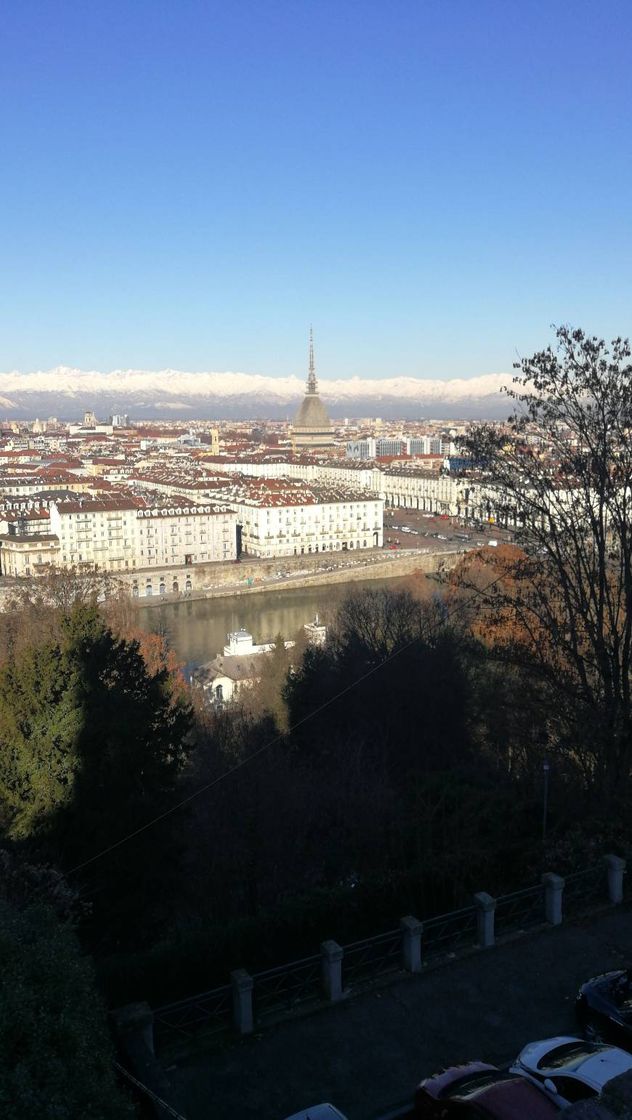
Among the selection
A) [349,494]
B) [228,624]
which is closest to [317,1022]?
[228,624]

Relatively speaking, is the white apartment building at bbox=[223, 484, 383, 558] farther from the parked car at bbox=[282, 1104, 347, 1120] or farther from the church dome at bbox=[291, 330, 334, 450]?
the church dome at bbox=[291, 330, 334, 450]

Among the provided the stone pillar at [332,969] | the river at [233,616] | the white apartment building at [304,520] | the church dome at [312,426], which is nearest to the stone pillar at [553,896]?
the stone pillar at [332,969]

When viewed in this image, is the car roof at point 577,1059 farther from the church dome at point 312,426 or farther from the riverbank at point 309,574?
the church dome at point 312,426

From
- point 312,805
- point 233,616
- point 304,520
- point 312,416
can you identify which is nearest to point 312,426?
point 312,416

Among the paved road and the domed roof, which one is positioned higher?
the domed roof

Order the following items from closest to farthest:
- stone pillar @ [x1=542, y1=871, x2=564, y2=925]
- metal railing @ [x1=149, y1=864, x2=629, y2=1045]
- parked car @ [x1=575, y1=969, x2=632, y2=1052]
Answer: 1. parked car @ [x1=575, y1=969, x2=632, y2=1052]
2. metal railing @ [x1=149, y1=864, x2=629, y2=1045]
3. stone pillar @ [x1=542, y1=871, x2=564, y2=925]

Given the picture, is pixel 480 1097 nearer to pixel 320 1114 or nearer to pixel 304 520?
pixel 320 1114

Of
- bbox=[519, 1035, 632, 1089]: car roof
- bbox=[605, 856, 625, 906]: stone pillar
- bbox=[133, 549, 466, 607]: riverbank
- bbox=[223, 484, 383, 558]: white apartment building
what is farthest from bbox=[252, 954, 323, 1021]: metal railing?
bbox=[223, 484, 383, 558]: white apartment building

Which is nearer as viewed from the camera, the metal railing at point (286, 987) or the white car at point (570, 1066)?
the white car at point (570, 1066)
